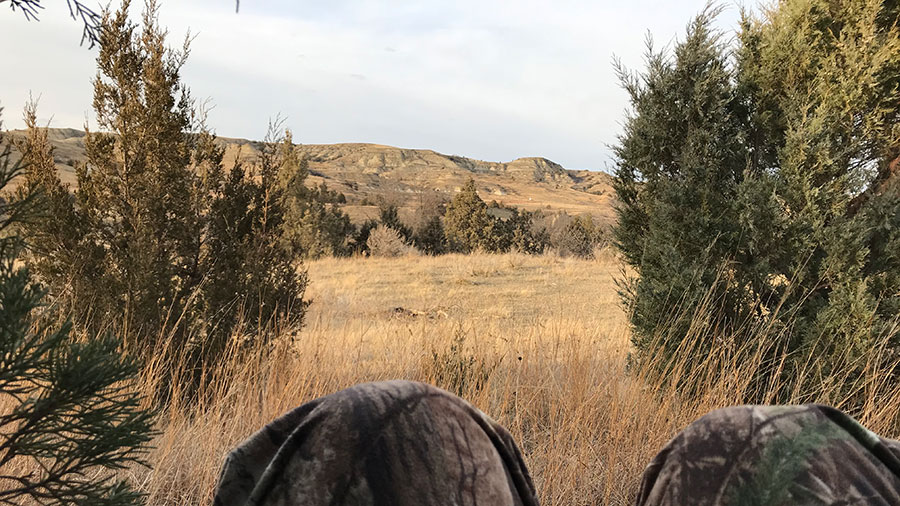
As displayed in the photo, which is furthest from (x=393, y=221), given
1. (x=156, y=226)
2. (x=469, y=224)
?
(x=156, y=226)

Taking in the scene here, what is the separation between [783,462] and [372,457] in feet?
2.30

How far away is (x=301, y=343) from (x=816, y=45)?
5.39 m

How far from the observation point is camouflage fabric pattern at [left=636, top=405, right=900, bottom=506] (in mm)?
931

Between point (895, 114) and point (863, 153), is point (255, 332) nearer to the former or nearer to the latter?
point (863, 153)

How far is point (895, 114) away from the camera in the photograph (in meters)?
4.37

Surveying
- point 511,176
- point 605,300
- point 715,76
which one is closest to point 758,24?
point 715,76

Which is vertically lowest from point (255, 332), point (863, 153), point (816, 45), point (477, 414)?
point (255, 332)

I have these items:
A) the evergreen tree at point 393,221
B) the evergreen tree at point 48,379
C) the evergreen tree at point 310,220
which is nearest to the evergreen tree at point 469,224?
the evergreen tree at point 393,221

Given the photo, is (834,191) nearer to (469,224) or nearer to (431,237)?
(469,224)

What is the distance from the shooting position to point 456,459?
101cm

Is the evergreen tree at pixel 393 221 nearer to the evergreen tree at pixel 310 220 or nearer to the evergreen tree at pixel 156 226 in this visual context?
the evergreen tree at pixel 310 220

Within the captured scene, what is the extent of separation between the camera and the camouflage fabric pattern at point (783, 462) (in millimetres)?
931

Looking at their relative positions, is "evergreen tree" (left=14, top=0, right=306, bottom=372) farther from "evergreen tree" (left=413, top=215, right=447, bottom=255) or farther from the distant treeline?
"evergreen tree" (left=413, top=215, right=447, bottom=255)

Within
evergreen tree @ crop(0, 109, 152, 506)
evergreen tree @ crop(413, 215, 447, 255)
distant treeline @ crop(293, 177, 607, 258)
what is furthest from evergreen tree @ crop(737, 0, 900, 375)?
evergreen tree @ crop(413, 215, 447, 255)
